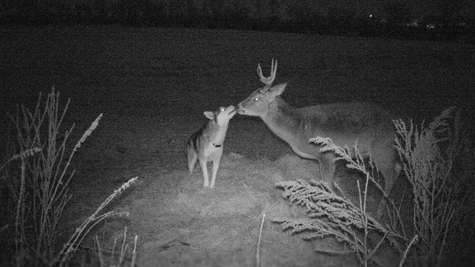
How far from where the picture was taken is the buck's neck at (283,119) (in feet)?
23.9

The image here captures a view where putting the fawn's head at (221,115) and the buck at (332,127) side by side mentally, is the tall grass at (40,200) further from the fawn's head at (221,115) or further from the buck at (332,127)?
the buck at (332,127)

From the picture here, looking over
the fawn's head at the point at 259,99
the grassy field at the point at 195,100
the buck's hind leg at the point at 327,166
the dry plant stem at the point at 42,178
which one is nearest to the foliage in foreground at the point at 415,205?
the grassy field at the point at 195,100

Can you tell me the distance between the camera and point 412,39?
89.7ft

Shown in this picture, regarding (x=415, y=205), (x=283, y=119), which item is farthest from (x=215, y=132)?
(x=415, y=205)

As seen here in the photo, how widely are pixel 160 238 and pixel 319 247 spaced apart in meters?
2.03

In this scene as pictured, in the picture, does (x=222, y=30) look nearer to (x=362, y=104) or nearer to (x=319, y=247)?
(x=362, y=104)

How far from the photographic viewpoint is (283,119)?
24.2ft

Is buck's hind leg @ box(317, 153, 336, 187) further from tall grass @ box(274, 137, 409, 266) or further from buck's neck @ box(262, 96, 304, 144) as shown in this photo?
tall grass @ box(274, 137, 409, 266)

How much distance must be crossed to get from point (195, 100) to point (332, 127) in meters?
6.93

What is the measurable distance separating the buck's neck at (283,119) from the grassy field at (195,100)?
780 mm

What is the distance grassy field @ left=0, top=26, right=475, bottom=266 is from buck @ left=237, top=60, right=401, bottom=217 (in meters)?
0.80

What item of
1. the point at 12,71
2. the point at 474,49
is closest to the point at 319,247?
the point at 12,71

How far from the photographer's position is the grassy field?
5566 millimetres

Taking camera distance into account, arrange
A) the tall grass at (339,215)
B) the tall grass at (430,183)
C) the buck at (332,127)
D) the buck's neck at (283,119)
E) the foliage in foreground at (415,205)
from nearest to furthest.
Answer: the tall grass at (339,215)
the foliage in foreground at (415,205)
the tall grass at (430,183)
the buck at (332,127)
the buck's neck at (283,119)
